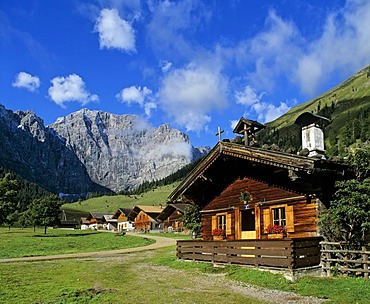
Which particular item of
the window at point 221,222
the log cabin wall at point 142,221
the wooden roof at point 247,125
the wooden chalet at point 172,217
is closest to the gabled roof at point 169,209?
the wooden chalet at point 172,217

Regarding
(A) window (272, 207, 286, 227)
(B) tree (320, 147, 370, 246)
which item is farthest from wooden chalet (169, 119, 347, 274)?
(B) tree (320, 147, 370, 246)

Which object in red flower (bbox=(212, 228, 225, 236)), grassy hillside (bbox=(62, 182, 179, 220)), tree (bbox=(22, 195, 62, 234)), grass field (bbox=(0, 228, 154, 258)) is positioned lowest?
grass field (bbox=(0, 228, 154, 258))

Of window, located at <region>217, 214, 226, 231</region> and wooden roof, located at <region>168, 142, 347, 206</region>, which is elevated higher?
wooden roof, located at <region>168, 142, 347, 206</region>

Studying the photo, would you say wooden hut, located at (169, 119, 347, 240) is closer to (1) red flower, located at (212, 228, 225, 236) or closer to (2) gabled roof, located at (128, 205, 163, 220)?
(1) red flower, located at (212, 228, 225, 236)

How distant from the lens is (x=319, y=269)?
16.0 m

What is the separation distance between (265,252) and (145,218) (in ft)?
276

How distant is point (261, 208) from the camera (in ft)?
66.0

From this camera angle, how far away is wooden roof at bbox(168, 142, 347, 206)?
16.2 metres

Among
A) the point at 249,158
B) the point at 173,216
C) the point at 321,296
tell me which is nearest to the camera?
the point at 321,296

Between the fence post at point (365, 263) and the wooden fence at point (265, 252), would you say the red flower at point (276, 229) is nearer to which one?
the wooden fence at point (265, 252)

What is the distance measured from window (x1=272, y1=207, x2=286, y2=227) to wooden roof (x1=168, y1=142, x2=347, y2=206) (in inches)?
50.9

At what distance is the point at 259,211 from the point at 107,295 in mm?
9969

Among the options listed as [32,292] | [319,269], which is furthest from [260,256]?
[32,292]

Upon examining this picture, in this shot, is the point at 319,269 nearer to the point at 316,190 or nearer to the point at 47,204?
the point at 316,190
